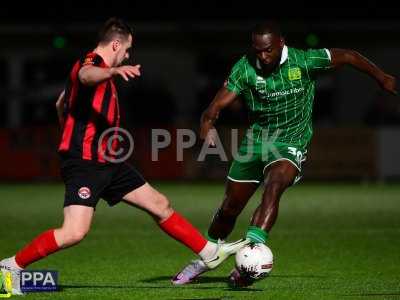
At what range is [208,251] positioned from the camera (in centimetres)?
877

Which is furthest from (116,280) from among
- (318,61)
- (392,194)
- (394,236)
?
(392,194)

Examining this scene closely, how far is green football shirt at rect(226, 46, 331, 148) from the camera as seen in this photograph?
8961mm

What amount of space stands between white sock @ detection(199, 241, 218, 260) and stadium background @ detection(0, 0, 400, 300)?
0.26m

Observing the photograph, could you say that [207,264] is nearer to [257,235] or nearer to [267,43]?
[257,235]

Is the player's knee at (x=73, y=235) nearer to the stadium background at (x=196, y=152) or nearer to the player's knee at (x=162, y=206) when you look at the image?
the stadium background at (x=196, y=152)

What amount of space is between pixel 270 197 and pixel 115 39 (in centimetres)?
180

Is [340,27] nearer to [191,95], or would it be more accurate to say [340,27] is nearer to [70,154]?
[191,95]

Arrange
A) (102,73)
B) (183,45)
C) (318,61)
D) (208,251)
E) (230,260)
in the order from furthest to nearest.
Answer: (183,45)
(230,260)
(318,61)
(208,251)
(102,73)

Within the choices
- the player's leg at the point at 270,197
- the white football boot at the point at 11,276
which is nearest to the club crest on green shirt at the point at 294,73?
the player's leg at the point at 270,197

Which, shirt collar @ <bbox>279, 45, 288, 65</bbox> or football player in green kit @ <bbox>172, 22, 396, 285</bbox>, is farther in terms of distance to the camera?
shirt collar @ <bbox>279, 45, 288, 65</bbox>

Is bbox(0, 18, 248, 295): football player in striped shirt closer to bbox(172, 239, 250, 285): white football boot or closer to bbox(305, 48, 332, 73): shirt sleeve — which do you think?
bbox(172, 239, 250, 285): white football boot

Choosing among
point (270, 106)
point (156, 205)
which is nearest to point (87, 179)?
point (156, 205)

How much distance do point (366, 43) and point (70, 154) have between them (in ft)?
72.7

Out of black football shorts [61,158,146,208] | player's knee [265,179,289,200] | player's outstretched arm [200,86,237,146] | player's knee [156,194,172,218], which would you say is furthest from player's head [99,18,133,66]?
player's knee [265,179,289,200]
